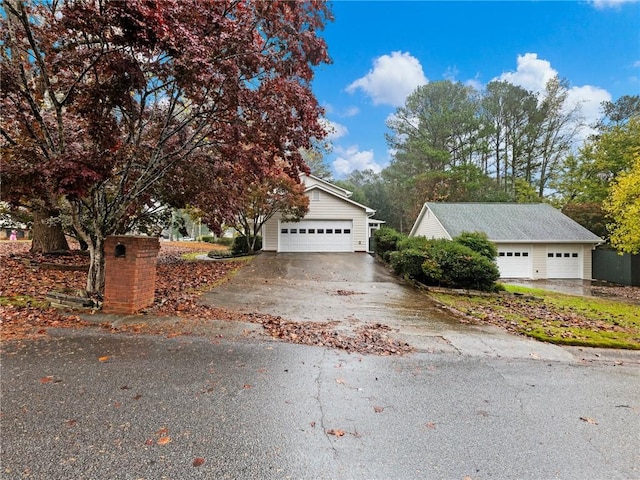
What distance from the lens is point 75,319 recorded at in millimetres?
5293

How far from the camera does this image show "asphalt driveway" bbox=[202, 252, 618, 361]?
5.20 m

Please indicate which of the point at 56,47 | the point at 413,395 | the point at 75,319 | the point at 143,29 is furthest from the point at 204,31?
the point at 413,395

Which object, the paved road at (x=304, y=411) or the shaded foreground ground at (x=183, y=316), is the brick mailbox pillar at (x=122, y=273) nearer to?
the shaded foreground ground at (x=183, y=316)

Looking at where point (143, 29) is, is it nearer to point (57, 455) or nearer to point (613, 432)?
point (57, 455)

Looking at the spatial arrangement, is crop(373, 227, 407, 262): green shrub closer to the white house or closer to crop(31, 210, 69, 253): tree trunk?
the white house

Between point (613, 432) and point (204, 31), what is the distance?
24.1 ft

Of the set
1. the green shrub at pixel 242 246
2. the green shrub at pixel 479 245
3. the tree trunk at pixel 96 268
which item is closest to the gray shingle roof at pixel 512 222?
the green shrub at pixel 479 245

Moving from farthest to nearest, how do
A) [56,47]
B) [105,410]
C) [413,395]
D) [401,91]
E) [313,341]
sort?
1. [401,91]
2. [56,47]
3. [313,341]
4. [413,395]
5. [105,410]

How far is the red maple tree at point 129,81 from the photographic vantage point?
5008mm

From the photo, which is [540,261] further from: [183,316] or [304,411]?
[304,411]

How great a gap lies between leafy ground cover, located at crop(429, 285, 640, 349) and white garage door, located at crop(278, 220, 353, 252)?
36.8ft

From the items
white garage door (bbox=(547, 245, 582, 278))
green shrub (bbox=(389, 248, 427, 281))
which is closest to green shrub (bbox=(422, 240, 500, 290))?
green shrub (bbox=(389, 248, 427, 281))

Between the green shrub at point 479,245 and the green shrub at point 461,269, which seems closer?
the green shrub at point 461,269

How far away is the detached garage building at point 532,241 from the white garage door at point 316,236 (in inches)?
219
